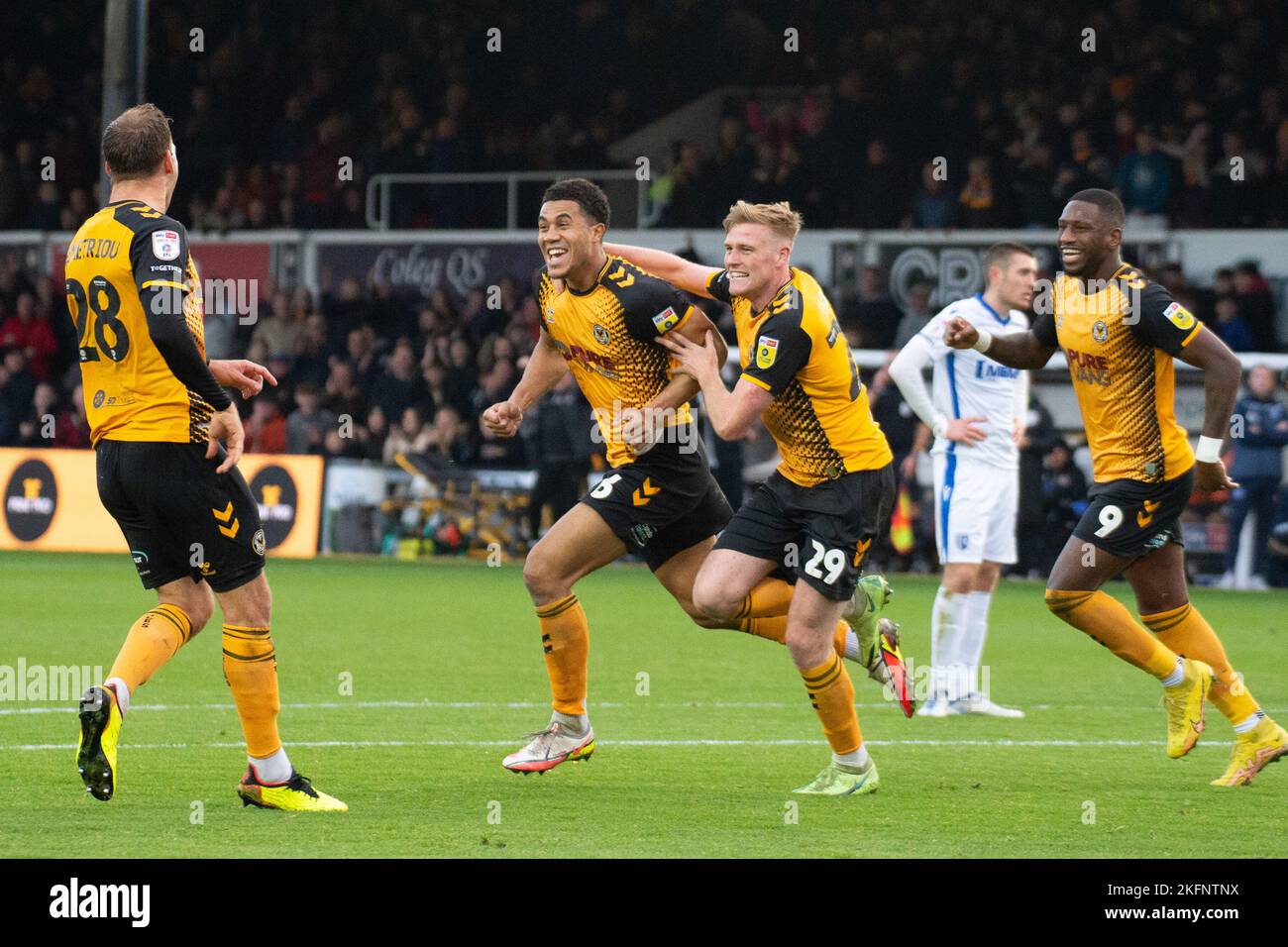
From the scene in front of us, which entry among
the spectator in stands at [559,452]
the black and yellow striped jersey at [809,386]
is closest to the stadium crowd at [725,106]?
the spectator in stands at [559,452]

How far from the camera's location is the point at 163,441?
21.8ft

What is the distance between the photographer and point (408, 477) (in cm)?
2069

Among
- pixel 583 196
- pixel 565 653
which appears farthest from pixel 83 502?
pixel 583 196

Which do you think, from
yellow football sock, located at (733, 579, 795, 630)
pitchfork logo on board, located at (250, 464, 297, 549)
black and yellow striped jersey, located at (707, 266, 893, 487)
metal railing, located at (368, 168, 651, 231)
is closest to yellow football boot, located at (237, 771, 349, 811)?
yellow football sock, located at (733, 579, 795, 630)

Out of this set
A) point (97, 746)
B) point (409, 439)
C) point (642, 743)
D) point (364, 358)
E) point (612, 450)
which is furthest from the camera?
point (364, 358)

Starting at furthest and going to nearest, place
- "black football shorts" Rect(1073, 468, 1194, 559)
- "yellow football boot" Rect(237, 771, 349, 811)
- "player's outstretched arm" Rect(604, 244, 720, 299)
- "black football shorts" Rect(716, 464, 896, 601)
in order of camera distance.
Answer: "player's outstretched arm" Rect(604, 244, 720, 299) → "black football shorts" Rect(1073, 468, 1194, 559) → "black football shorts" Rect(716, 464, 896, 601) → "yellow football boot" Rect(237, 771, 349, 811)

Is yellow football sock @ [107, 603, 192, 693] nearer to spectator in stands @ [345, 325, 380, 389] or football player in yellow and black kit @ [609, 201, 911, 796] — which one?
football player in yellow and black kit @ [609, 201, 911, 796]

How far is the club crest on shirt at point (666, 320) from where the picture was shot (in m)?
7.70

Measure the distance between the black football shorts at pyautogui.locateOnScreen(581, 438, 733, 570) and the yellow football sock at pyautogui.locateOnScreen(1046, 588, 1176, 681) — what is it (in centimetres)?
139

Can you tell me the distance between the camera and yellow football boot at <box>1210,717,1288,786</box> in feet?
25.0

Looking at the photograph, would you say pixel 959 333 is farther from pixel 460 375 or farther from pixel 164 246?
pixel 460 375

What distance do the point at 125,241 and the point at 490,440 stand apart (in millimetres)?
14311

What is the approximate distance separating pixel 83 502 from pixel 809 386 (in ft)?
45.7

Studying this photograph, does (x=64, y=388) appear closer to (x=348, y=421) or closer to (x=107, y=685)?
(x=348, y=421)
